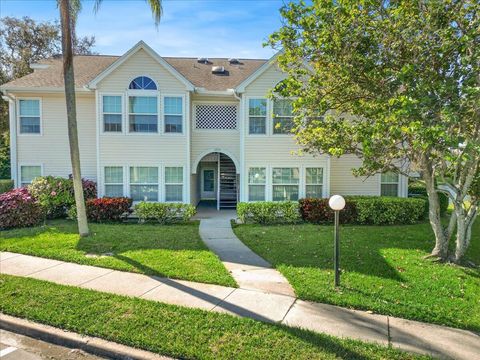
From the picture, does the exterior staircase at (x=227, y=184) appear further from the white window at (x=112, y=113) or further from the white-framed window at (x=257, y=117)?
the white window at (x=112, y=113)

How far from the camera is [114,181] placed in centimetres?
1416

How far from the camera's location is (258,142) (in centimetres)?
1423

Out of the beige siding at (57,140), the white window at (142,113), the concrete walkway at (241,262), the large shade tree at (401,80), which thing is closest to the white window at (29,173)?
the beige siding at (57,140)

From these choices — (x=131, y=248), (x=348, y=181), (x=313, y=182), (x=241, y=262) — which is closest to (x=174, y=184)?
(x=131, y=248)

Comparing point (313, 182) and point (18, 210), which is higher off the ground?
point (313, 182)

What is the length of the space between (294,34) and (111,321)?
6.89m

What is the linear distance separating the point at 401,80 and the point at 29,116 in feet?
48.7

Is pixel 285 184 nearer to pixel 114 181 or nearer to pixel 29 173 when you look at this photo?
pixel 114 181

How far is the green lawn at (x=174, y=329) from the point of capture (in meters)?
4.07

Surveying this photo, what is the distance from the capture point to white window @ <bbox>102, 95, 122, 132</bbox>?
13820mm

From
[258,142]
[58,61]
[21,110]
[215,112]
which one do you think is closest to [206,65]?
[215,112]

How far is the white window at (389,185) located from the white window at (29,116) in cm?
1572

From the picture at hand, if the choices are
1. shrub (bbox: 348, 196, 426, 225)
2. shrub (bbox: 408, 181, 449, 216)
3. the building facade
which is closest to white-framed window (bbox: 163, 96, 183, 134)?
the building facade

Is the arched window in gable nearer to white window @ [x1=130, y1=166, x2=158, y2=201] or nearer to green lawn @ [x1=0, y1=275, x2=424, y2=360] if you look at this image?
white window @ [x1=130, y1=166, x2=158, y2=201]
